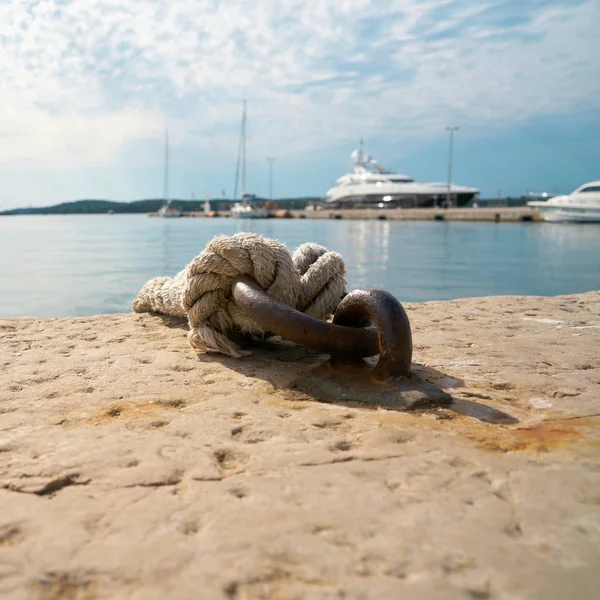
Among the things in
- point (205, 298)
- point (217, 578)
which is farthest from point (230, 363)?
point (217, 578)

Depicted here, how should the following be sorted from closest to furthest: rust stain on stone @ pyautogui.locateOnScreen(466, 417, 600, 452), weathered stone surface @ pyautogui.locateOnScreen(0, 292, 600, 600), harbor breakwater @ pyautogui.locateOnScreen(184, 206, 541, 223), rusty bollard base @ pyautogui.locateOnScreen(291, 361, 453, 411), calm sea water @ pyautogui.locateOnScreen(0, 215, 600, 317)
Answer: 1. weathered stone surface @ pyautogui.locateOnScreen(0, 292, 600, 600)
2. rust stain on stone @ pyautogui.locateOnScreen(466, 417, 600, 452)
3. rusty bollard base @ pyautogui.locateOnScreen(291, 361, 453, 411)
4. calm sea water @ pyautogui.locateOnScreen(0, 215, 600, 317)
5. harbor breakwater @ pyautogui.locateOnScreen(184, 206, 541, 223)

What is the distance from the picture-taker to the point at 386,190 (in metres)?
57.7

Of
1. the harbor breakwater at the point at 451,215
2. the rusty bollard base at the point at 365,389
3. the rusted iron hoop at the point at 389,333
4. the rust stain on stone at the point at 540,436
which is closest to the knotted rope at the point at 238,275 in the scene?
the rusty bollard base at the point at 365,389

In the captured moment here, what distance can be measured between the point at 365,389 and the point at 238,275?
932 millimetres

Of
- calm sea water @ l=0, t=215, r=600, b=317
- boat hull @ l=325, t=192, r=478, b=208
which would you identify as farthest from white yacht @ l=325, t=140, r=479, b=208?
calm sea water @ l=0, t=215, r=600, b=317

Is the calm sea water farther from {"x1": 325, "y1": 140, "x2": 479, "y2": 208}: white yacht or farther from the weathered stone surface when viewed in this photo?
{"x1": 325, "y1": 140, "x2": 479, "y2": 208}: white yacht

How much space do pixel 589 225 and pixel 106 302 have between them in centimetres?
3524

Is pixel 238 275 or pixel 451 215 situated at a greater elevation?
pixel 451 215

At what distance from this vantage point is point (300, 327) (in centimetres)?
223

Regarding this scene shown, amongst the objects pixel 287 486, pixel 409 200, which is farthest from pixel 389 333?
pixel 409 200

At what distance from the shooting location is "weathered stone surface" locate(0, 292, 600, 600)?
1089mm

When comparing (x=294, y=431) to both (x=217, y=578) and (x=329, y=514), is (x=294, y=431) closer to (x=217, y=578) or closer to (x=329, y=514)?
(x=329, y=514)

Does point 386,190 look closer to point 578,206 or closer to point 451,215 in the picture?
point 451,215

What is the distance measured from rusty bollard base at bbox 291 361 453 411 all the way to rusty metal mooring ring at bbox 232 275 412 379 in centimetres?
6
